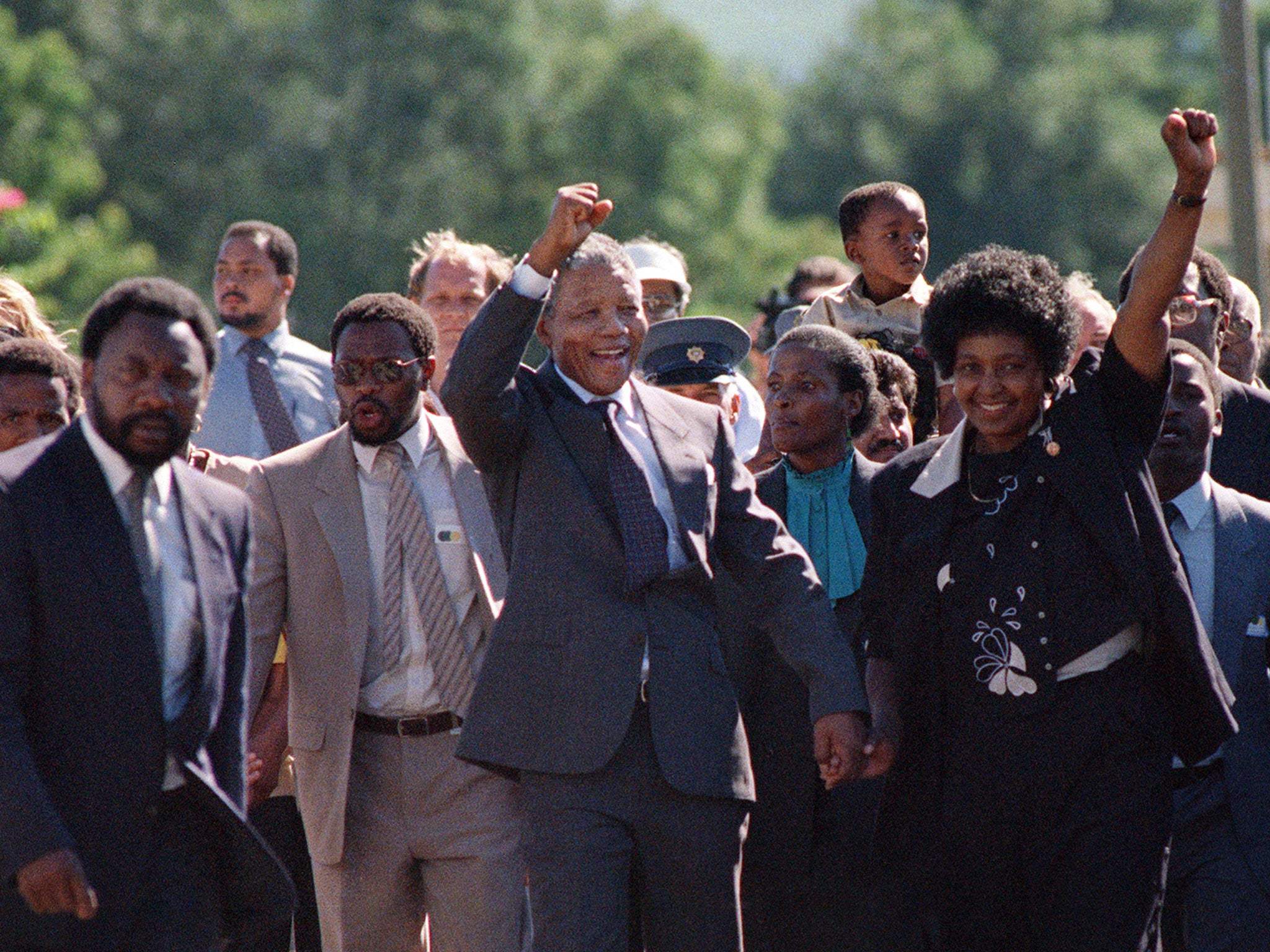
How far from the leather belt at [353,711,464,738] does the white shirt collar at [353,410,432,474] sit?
0.79 meters

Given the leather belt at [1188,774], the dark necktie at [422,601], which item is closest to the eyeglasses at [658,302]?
the dark necktie at [422,601]

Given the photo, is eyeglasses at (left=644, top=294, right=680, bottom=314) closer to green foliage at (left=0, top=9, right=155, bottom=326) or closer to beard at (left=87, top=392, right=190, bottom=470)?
beard at (left=87, top=392, right=190, bottom=470)

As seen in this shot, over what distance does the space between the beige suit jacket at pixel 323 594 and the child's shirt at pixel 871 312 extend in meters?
2.08

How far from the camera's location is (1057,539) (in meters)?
5.51

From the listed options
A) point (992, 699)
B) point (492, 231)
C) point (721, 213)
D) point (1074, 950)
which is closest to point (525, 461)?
point (992, 699)

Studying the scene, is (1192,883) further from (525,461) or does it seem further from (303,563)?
(303,563)

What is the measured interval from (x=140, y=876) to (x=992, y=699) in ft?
7.21

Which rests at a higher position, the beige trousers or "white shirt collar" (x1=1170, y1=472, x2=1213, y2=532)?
"white shirt collar" (x1=1170, y1=472, x2=1213, y2=532)

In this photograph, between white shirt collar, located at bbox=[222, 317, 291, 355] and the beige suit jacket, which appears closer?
the beige suit jacket

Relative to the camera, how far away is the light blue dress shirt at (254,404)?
8.76 metres

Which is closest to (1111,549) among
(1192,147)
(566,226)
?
(1192,147)

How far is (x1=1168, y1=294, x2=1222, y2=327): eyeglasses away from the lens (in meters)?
7.86

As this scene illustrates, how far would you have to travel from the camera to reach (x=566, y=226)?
563 centimetres

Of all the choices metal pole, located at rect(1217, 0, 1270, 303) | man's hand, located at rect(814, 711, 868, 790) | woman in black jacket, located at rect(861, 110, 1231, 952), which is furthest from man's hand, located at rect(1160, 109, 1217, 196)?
metal pole, located at rect(1217, 0, 1270, 303)
